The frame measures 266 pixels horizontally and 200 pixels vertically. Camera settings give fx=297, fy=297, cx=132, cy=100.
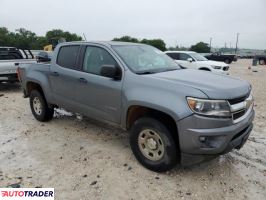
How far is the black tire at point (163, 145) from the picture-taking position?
3.79 meters

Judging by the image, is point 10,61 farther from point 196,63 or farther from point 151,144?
point 196,63

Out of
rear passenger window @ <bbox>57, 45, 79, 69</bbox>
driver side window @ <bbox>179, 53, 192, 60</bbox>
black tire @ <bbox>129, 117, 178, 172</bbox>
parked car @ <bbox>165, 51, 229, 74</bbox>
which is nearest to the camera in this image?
black tire @ <bbox>129, 117, 178, 172</bbox>

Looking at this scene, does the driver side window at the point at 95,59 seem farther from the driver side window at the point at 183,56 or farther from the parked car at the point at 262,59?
the parked car at the point at 262,59

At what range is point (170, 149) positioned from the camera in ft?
12.4

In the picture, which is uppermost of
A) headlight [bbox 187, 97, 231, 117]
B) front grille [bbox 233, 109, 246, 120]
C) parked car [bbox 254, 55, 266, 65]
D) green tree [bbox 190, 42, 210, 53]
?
headlight [bbox 187, 97, 231, 117]

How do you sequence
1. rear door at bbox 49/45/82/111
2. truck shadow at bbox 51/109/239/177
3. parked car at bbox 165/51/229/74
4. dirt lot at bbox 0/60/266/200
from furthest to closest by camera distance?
parked car at bbox 165/51/229/74 → rear door at bbox 49/45/82/111 → truck shadow at bbox 51/109/239/177 → dirt lot at bbox 0/60/266/200

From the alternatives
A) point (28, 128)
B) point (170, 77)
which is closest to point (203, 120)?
point (170, 77)

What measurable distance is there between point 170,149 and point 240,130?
920 millimetres

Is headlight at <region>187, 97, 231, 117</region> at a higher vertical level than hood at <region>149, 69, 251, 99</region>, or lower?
lower

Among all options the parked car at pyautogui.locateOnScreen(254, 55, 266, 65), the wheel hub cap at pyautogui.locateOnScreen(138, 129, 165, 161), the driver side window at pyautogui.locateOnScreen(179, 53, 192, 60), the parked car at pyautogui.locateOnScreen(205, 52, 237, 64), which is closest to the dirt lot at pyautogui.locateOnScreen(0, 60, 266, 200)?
the wheel hub cap at pyautogui.locateOnScreen(138, 129, 165, 161)

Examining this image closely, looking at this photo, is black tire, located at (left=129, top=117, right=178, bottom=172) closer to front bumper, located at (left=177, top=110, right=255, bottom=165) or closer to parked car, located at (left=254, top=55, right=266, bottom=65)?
front bumper, located at (left=177, top=110, right=255, bottom=165)

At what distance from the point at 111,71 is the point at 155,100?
2.76 feet

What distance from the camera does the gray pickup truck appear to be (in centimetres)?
354

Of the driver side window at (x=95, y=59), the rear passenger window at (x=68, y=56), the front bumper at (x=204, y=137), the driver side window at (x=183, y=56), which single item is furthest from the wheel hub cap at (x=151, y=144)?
the driver side window at (x=183, y=56)
